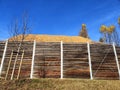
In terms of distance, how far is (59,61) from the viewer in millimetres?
14516

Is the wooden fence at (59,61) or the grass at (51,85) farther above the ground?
the wooden fence at (59,61)

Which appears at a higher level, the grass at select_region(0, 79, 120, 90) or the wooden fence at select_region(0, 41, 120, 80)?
the wooden fence at select_region(0, 41, 120, 80)

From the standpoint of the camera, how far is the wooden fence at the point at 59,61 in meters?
13.9

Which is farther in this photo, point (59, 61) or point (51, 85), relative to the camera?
point (59, 61)

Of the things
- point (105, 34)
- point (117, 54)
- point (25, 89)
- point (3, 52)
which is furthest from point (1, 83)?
point (105, 34)

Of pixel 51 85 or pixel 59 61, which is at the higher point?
pixel 59 61

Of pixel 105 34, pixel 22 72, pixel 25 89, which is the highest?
pixel 105 34

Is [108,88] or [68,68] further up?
[68,68]

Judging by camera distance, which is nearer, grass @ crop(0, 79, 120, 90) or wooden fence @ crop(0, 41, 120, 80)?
grass @ crop(0, 79, 120, 90)

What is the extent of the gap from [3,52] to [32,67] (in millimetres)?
2940

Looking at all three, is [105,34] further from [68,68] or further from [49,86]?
[49,86]

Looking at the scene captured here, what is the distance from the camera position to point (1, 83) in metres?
11.2

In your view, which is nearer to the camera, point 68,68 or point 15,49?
point 68,68

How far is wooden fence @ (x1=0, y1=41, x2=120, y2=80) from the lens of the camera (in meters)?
13.9
